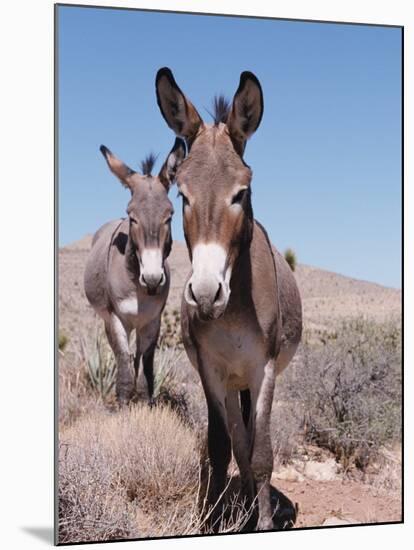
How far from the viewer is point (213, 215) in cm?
518

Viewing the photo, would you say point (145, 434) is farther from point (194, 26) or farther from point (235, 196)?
point (194, 26)

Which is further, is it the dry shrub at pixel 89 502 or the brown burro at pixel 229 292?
the dry shrub at pixel 89 502

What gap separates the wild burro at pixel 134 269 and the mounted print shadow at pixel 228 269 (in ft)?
0.04

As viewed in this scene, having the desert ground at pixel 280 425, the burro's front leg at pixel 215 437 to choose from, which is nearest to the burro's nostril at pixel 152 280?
the desert ground at pixel 280 425

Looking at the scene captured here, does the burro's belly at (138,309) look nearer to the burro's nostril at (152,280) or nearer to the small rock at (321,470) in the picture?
the burro's nostril at (152,280)

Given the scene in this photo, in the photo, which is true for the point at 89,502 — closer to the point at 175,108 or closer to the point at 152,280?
the point at 152,280

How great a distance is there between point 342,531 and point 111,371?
2.19 m

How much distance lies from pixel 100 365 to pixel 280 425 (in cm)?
153

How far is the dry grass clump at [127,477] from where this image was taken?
5.71 meters

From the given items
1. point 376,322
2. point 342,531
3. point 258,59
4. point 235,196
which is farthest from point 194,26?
point 342,531

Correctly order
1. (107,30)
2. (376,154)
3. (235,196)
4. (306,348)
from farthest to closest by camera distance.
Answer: (306,348)
(376,154)
(107,30)
(235,196)

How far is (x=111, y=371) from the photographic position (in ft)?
25.0

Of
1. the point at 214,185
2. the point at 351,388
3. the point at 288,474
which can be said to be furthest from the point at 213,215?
the point at 351,388

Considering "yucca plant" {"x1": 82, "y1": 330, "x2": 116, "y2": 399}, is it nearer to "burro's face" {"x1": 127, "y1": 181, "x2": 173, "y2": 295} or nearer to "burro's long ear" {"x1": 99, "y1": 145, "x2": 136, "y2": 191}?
"burro's face" {"x1": 127, "y1": 181, "x2": 173, "y2": 295}
